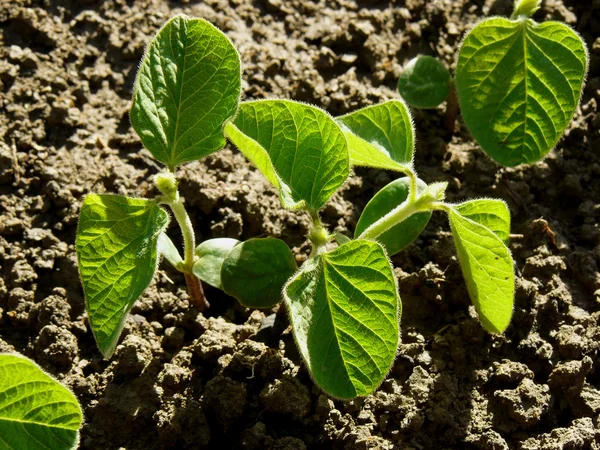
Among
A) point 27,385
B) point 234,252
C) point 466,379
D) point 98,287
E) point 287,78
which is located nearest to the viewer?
point 27,385

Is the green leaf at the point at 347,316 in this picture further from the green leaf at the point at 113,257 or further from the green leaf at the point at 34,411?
the green leaf at the point at 34,411

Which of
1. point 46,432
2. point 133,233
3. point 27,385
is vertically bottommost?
point 46,432

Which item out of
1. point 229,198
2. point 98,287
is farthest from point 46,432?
point 229,198

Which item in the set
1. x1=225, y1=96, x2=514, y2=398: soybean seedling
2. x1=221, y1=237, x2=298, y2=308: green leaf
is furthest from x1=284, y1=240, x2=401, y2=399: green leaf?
x1=221, y1=237, x2=298, y2=308: green leaf

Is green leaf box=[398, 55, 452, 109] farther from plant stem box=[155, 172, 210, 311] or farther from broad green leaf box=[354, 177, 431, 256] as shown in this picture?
plant stem box=[155, 172, 210, 311]

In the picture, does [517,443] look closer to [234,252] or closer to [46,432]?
[234,252]

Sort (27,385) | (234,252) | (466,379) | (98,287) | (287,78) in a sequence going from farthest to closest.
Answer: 1. (287,78)
2. (466,379)
3. (234,252)
4. (98,287)
5. (27,385)

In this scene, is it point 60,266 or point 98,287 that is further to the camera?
point 60,266
